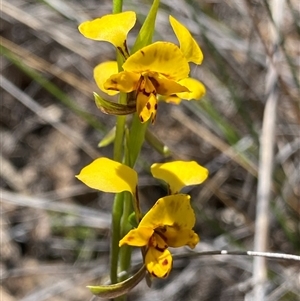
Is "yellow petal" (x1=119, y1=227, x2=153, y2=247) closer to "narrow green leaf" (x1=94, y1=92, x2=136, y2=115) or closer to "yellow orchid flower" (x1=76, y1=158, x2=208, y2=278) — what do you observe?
"yellow orchid flower" (x1=76, y1=158, x2=208, y2=278)

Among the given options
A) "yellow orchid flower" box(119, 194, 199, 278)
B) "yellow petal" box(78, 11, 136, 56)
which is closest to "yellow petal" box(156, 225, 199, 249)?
"yellow orchid flower" box(119, 194, 199, 278)

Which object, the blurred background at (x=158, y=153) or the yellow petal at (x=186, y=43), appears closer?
the yellow petal at (x=186, y=43)

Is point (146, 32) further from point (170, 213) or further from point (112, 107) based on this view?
point (170, 213)

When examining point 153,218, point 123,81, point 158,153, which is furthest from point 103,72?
point 158,153

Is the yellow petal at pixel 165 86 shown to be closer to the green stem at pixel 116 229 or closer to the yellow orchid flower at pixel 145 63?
the yellow orchid flower at pixel 145 63

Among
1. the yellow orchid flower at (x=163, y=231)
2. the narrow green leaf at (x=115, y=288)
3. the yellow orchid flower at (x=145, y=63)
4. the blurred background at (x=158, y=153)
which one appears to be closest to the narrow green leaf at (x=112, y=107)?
the yellow orchid flower at (x=145, y=63)

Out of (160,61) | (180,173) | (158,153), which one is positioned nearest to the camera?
(160,61)

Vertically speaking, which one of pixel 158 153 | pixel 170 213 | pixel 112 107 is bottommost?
pixel 158 153
